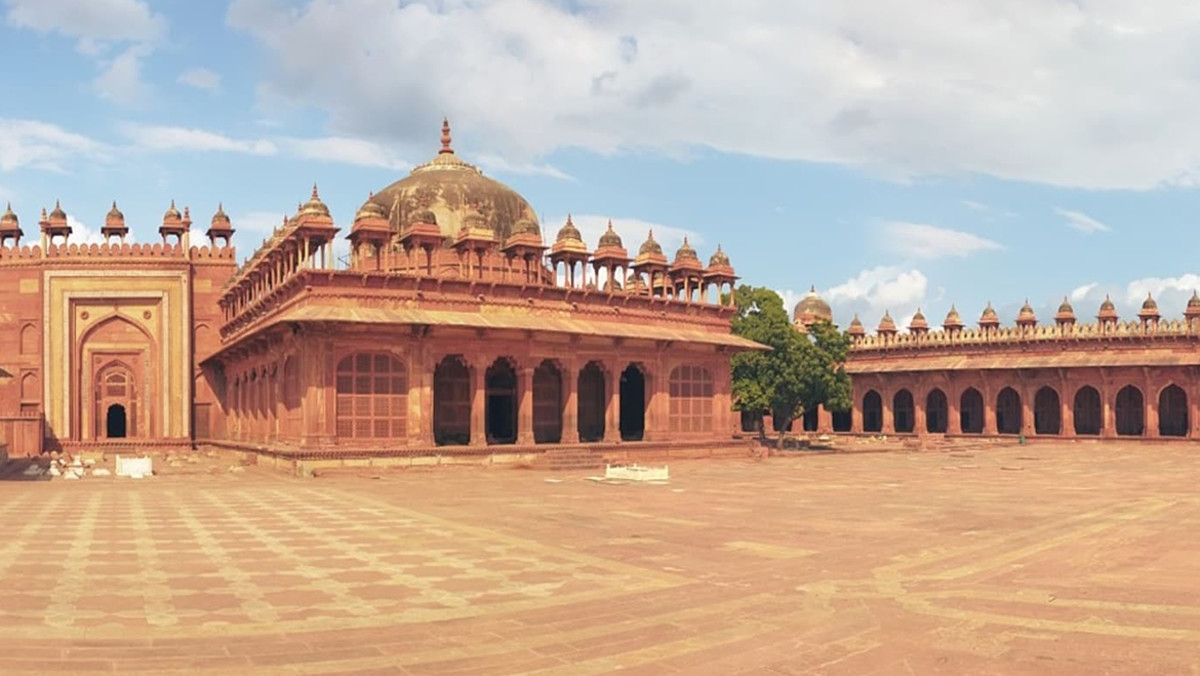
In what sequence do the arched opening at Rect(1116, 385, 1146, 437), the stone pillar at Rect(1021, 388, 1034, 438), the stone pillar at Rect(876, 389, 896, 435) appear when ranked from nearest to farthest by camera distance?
1. the stone pillar at Rect(1021, 388, 1034, 438)
2. the arched opening at Rect(1116, 385, 1146, 437)
3. the stone pillar at Rect(876, 389, 896, 435)

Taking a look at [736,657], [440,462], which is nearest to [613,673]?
Answer: [736,657]

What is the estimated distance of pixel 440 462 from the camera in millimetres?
28250

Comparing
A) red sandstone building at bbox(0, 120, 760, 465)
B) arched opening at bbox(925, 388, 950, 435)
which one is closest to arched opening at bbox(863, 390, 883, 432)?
arched opening at bbox(925, 388, 950, 435)

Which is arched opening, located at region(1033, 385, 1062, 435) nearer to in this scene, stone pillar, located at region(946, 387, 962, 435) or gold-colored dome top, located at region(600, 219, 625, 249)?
stone pillar, located at region(946, 387, 962, 435)

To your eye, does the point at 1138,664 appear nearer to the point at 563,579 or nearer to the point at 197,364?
the point at 563,579

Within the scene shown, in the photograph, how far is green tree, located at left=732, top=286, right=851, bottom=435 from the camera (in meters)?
43.3

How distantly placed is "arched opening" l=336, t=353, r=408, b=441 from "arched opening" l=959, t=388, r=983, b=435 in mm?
41447

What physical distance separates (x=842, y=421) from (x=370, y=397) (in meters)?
41.5

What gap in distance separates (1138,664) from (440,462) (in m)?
22.7

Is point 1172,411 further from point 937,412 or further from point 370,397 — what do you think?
point 370,397

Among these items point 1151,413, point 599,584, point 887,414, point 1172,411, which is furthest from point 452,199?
point 1172,411

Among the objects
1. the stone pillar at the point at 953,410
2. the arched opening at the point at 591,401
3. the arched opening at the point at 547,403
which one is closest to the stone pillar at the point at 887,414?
the stone pillar at the point at 953,410

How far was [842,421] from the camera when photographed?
63375 mm

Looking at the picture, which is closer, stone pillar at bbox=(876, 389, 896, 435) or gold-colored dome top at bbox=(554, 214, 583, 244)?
gold-colored dome top at bbox=(554, 214, 583, 244)
